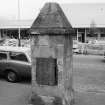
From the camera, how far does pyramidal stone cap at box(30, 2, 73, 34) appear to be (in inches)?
238

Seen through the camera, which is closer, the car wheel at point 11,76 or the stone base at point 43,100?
the stone base at point 43,100

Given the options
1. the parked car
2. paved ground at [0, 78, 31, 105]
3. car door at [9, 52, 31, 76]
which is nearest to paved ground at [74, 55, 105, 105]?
paved ground at [0, 78, 31, 105]

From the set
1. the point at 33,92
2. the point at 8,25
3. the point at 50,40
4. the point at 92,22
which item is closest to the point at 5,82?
the point at 33,92

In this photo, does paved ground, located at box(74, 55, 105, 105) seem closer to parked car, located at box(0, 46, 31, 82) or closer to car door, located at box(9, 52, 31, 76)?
car door, located at box(9, 52, 31, 76)

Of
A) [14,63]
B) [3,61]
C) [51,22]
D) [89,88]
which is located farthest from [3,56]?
[51,22]

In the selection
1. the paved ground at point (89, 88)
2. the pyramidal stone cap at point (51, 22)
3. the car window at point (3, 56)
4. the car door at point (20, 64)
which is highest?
the pyramidal stone cap at point (51, 22)

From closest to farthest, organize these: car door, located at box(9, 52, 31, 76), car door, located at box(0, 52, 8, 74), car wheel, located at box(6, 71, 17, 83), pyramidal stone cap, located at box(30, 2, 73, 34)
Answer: pyramidal stone cap, located at box(30, 2, 73, 34) < car door, located at box(9, 52, 31, 76) < car wheel, located at box(6, 71, 17, 83) < car door, located at box(0, 52, 8, 74)

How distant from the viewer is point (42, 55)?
620 cm

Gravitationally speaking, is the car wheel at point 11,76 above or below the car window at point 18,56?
below

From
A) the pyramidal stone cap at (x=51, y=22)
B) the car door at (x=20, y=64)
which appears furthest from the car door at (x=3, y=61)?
the pyramidal stone cap at (x=51, y=22)

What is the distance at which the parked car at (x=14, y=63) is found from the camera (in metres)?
10.0

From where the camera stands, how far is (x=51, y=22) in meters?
6.14

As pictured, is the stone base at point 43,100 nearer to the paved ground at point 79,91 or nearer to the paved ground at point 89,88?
→ the paved ground at point 79,91

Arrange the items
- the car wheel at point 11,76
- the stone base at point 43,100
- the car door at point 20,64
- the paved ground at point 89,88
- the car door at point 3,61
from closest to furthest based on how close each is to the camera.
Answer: the stone base at point 43,100
the paved ground at point 89,88
the car door at point 20,64
the car wheel at point 11,76
the car door at point 3,61
